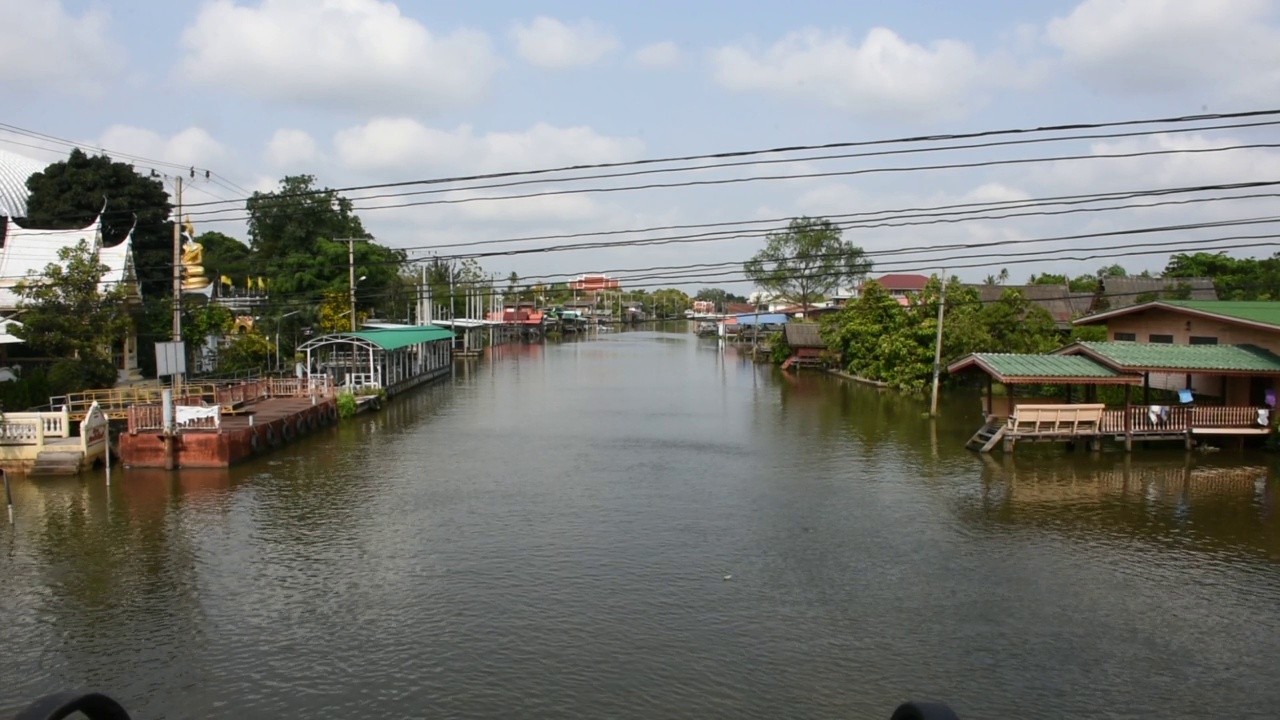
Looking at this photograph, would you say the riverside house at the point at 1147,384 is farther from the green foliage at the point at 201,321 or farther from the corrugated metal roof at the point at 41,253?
the corrugated metal roof at the point at 41,253

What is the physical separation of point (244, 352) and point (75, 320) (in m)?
12.0

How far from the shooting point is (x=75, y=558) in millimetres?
14602

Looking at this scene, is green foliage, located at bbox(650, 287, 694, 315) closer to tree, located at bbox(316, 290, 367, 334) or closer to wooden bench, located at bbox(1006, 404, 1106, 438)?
tree, located at bbox(316, 290, 367, 334)

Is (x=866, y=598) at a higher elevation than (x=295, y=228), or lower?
lower

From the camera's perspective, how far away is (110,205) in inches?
1476

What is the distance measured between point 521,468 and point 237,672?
11630 millimetres

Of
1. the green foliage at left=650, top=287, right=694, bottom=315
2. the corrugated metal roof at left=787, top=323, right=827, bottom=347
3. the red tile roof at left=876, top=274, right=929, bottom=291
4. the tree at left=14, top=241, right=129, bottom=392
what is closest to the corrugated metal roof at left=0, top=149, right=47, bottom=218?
the tree at left=14, top=241, right=129, bottom=392

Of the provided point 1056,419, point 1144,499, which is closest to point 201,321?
point 1056,419

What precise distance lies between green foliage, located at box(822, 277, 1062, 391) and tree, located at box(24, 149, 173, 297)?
30400 millimetres

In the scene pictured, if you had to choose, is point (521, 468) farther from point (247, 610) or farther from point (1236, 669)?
point (1236, 669)

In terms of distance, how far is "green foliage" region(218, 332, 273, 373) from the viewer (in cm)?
3700

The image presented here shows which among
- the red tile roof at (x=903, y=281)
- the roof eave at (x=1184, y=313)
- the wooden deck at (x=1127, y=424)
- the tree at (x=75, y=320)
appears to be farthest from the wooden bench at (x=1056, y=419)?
the red tile roof at (x=903, y=281)

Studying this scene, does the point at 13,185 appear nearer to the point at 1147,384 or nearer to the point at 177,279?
the point at 177,279

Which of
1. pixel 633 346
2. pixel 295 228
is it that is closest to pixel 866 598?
pixel 295 228
